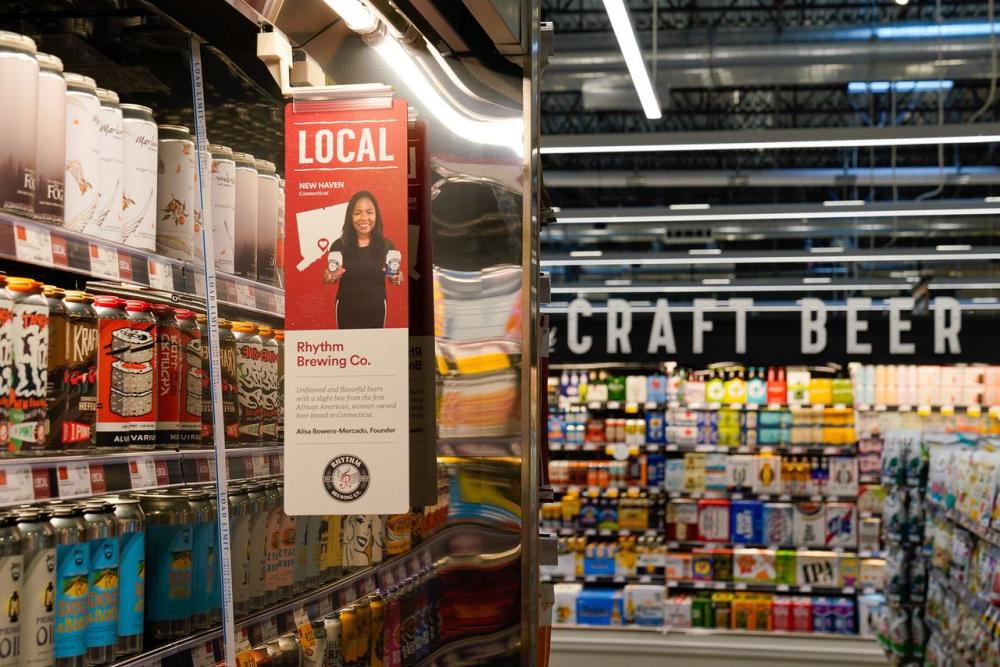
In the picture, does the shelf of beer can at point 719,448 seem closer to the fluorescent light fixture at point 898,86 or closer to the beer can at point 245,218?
the fluorescent light fixture at point 898,86

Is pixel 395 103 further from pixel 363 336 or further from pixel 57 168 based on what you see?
pixel 57 168

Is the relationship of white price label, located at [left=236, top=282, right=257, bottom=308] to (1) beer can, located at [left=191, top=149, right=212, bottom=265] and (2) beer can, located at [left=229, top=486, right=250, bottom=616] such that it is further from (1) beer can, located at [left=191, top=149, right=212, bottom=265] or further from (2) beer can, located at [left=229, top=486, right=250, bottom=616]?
(2) beer can, located at [left=229, top=486, right=250, bottom=616]

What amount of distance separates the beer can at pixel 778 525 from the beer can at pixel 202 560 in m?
8.97

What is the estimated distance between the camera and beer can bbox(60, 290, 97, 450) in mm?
1729

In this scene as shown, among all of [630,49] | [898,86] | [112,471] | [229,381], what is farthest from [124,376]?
[898,86]

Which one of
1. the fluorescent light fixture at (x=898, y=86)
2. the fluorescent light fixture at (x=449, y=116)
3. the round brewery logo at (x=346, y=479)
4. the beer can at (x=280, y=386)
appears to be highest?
the fluorescent light fixture at (x=898, y=86)

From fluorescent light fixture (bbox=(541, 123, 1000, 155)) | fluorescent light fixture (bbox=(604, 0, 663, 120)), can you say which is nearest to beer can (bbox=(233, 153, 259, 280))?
fluorescent light fixture (bbox=(604, 0, 663, 120))

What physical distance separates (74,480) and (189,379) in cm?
49

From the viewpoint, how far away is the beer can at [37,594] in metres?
1.62


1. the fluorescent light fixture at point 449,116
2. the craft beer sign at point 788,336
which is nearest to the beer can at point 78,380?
the fluorescent light fixture at point 449,116

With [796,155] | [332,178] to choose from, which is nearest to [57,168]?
[332,178]

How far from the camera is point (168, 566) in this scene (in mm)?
1952

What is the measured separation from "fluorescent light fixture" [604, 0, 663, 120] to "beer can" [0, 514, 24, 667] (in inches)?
126

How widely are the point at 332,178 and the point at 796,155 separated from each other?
18.7 metres
